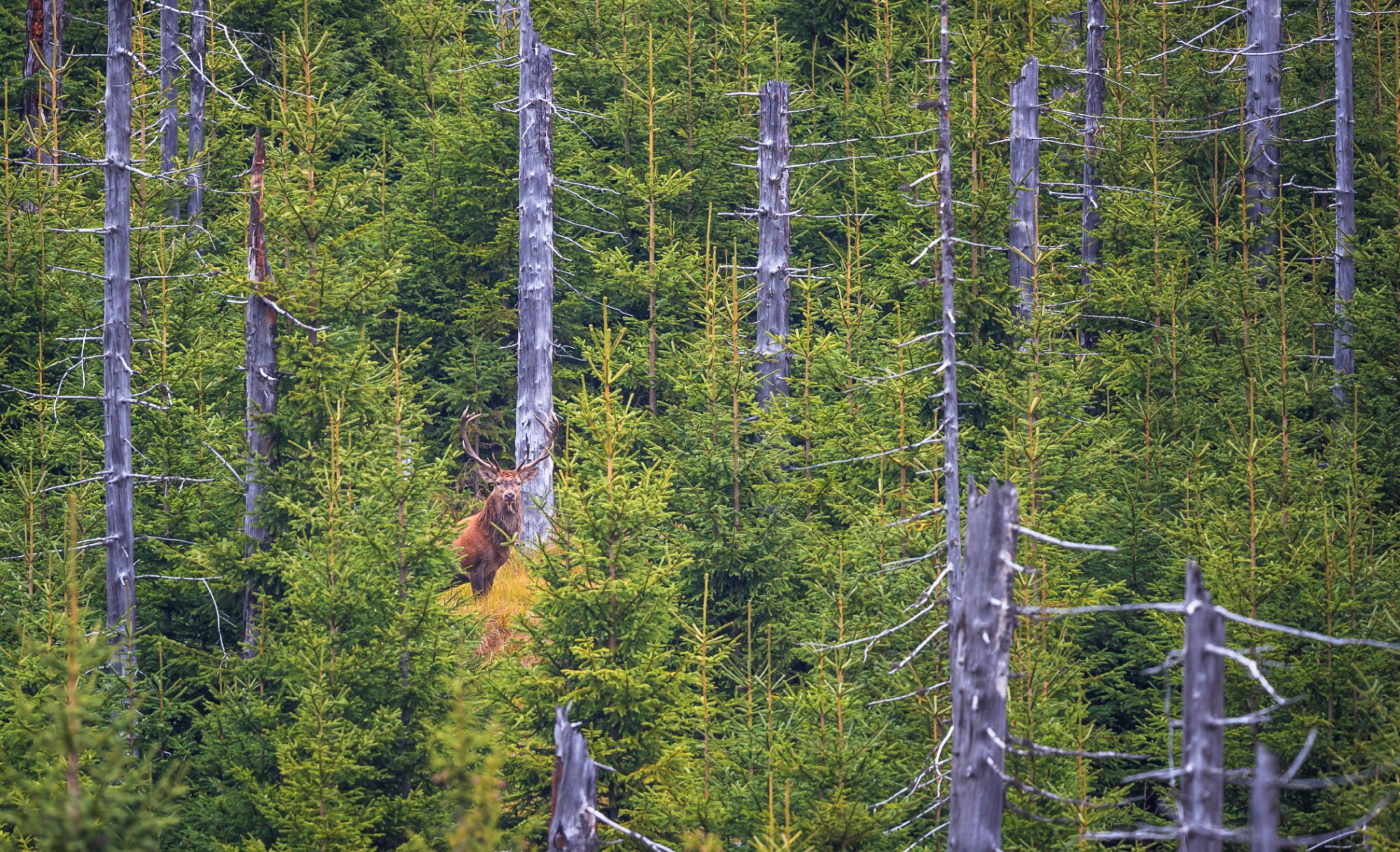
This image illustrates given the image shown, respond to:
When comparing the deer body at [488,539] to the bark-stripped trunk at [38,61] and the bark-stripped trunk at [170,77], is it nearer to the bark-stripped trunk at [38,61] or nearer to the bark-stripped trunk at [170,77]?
the bark-stripped trunk at [170,77]

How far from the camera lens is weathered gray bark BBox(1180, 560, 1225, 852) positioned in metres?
5.92

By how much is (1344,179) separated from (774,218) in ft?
31.4

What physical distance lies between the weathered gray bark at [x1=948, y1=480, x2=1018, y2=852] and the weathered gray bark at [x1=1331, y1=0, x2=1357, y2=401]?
12.8 meters

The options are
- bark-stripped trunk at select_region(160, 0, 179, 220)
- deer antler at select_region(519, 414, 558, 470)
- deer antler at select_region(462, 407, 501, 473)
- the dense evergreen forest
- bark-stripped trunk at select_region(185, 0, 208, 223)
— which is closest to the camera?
the dense evergreen forest

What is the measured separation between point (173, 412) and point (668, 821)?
26.9 feet

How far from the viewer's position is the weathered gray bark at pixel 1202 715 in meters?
5.92

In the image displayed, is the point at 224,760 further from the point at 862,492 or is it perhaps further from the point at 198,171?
the point at 198,171

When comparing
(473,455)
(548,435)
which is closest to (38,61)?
(548,435)

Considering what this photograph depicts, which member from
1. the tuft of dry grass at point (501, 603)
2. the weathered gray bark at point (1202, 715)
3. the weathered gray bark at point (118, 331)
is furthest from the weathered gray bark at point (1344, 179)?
the weathered gray bark at point (118, 331)

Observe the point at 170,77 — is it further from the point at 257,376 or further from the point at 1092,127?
the point at 1092,127

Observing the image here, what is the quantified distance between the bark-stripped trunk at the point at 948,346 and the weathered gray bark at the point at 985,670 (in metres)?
2.30

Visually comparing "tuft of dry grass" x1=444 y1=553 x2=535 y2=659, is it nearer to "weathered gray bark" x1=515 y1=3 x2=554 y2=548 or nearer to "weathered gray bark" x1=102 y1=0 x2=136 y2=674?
"weathered gray bark" x1=515 y1=3 x2=554 y2=548

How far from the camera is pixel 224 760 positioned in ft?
36.4

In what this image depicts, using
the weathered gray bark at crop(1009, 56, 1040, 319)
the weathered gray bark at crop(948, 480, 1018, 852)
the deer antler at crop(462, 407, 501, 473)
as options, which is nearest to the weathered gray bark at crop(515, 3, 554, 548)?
the deer antler at crop(462, 407, 501, 473)
